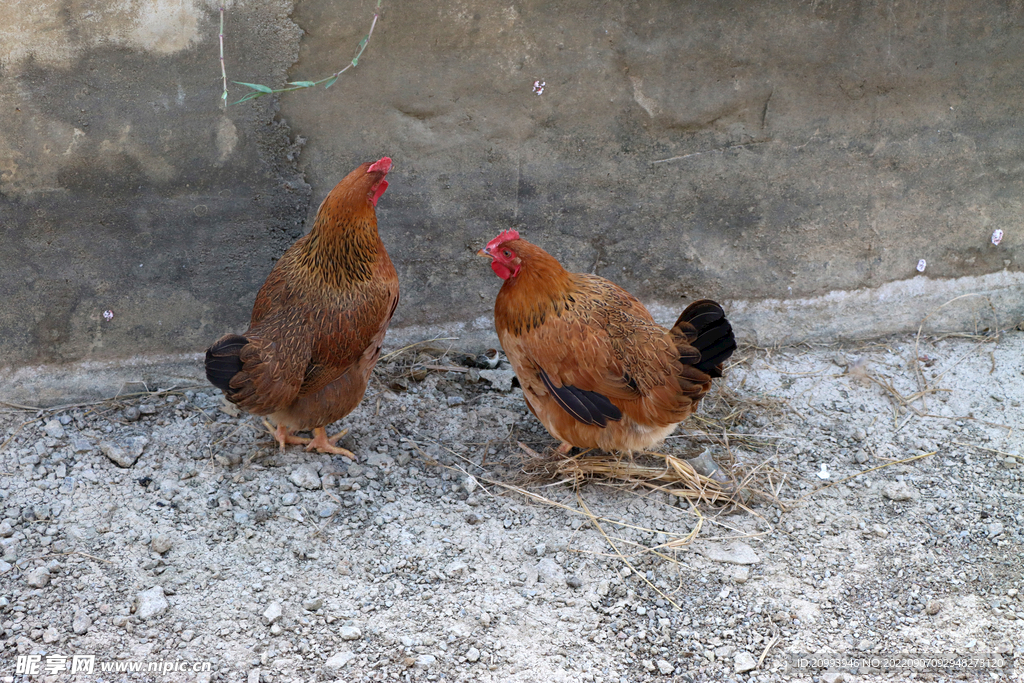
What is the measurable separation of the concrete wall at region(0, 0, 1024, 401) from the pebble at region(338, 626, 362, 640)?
183cm

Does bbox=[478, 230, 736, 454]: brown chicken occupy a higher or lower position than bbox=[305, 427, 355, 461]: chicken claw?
higher

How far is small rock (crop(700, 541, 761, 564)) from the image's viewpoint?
2.98 m

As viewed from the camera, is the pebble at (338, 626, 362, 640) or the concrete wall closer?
the pebble at (338, 626, 362, 640)

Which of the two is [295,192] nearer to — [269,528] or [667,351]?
[269,528]

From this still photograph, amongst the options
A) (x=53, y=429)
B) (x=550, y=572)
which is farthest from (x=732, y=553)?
(x=53, y=429)

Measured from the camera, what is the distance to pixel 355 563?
290 centimetres

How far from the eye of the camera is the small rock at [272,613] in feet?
8.62

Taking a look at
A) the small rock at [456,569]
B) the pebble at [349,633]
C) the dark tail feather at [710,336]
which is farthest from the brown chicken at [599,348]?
the pebble at [349,633]

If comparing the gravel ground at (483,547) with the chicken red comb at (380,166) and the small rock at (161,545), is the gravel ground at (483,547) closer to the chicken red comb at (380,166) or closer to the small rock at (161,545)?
the small rock at (161,545)

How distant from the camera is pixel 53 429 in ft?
11.4

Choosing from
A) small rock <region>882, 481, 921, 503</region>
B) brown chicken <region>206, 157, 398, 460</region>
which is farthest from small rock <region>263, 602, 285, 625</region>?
small rock <region>882, 481, 921, 503</region>

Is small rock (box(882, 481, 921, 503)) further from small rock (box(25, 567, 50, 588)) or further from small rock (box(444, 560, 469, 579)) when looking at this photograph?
small rock (box(25, 567, 50, 588))

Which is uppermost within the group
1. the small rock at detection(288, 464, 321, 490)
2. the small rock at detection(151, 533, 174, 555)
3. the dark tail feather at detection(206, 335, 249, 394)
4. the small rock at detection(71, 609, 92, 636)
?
the dark tail feather at detection(206, 335, 249, 394)

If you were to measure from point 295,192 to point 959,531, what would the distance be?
11.1 feet
